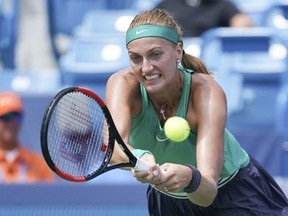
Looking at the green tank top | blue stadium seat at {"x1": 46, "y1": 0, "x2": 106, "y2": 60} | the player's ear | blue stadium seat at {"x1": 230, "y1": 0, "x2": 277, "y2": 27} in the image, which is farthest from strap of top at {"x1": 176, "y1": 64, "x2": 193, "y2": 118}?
blue stadium seat at {"x1": 46, "y1": 0, "x2": 106, "y2": 60}

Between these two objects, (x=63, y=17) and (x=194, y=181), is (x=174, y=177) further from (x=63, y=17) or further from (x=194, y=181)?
(x=63, y=17)

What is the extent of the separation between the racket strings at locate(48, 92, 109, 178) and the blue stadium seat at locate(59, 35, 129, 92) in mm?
2807

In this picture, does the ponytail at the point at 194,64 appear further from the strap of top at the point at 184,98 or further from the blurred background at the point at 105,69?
the blurred background at the point at 105,69

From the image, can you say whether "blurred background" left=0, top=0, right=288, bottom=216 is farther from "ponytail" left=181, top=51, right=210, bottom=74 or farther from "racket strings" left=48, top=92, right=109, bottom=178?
"racket strings" left=48, top=92, right=109, bottom=178

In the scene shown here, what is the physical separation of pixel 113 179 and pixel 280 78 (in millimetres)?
1504

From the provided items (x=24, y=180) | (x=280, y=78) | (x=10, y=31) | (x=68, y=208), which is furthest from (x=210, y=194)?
(x=10, y=31)

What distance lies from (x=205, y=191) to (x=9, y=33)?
14.5 ft

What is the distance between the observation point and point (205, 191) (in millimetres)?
3211

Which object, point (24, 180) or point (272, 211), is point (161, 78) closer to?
point (272, 211)

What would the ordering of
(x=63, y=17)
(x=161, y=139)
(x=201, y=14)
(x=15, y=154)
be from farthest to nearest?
(x=63, y=17) < (x=201, y=14) < (x=15, y=154) < (x=161, y=139)

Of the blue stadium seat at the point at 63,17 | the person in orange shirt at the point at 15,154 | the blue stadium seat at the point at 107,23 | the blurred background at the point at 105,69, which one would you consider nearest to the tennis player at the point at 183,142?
the blurred background at the point at 105,69

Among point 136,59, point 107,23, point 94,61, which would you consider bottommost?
point 94,61

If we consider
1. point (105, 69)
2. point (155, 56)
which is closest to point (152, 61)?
point (155, 56)

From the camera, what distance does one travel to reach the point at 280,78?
620 centimetres
